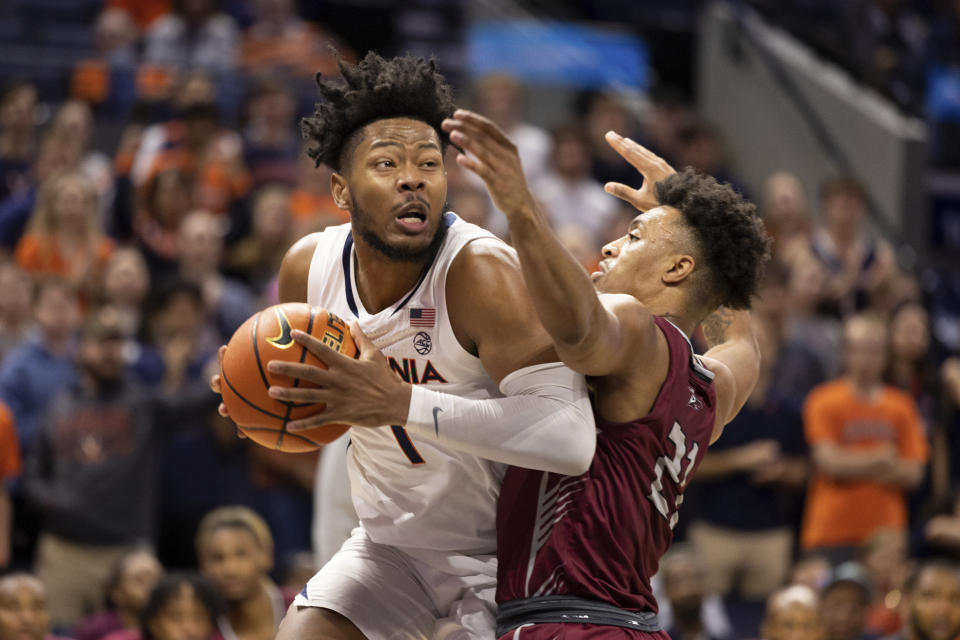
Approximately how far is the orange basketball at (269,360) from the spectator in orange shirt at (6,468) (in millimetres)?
3601

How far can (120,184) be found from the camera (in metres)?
8.62

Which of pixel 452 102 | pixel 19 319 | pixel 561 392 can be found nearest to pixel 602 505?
pixel 561 392

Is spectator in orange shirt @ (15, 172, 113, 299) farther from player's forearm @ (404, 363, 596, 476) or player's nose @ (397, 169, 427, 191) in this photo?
player's forearm @ (404, 363, 596, 476)

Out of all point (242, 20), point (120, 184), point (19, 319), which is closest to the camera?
point (19, 319)

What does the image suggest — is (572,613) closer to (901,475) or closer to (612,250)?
(612,250)

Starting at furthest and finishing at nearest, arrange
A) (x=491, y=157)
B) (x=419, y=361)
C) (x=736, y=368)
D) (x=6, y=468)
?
(x=6, y=468), (x=736, y=368), (x=419, y=361), (x=491, y=157)

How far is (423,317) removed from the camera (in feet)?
12.7

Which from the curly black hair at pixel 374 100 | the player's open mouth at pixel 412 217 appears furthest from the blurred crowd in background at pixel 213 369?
the player's open mouth at pixel 412 217

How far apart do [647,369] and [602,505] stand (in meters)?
0.37

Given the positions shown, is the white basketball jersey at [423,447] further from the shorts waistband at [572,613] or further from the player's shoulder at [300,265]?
the shorts waistband at [572,613]

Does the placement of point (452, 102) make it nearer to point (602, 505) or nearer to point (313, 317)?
point (313, 317)

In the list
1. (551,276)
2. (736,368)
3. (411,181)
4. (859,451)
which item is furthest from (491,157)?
(859,451)

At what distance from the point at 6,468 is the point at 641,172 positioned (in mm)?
3938

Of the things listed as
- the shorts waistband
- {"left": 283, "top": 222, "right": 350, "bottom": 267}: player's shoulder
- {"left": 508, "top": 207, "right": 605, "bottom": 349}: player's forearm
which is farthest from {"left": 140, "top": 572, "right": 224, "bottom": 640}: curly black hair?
{"left": 508, "top": 207, "right": 605, "bottom": 349}: player's forearm
